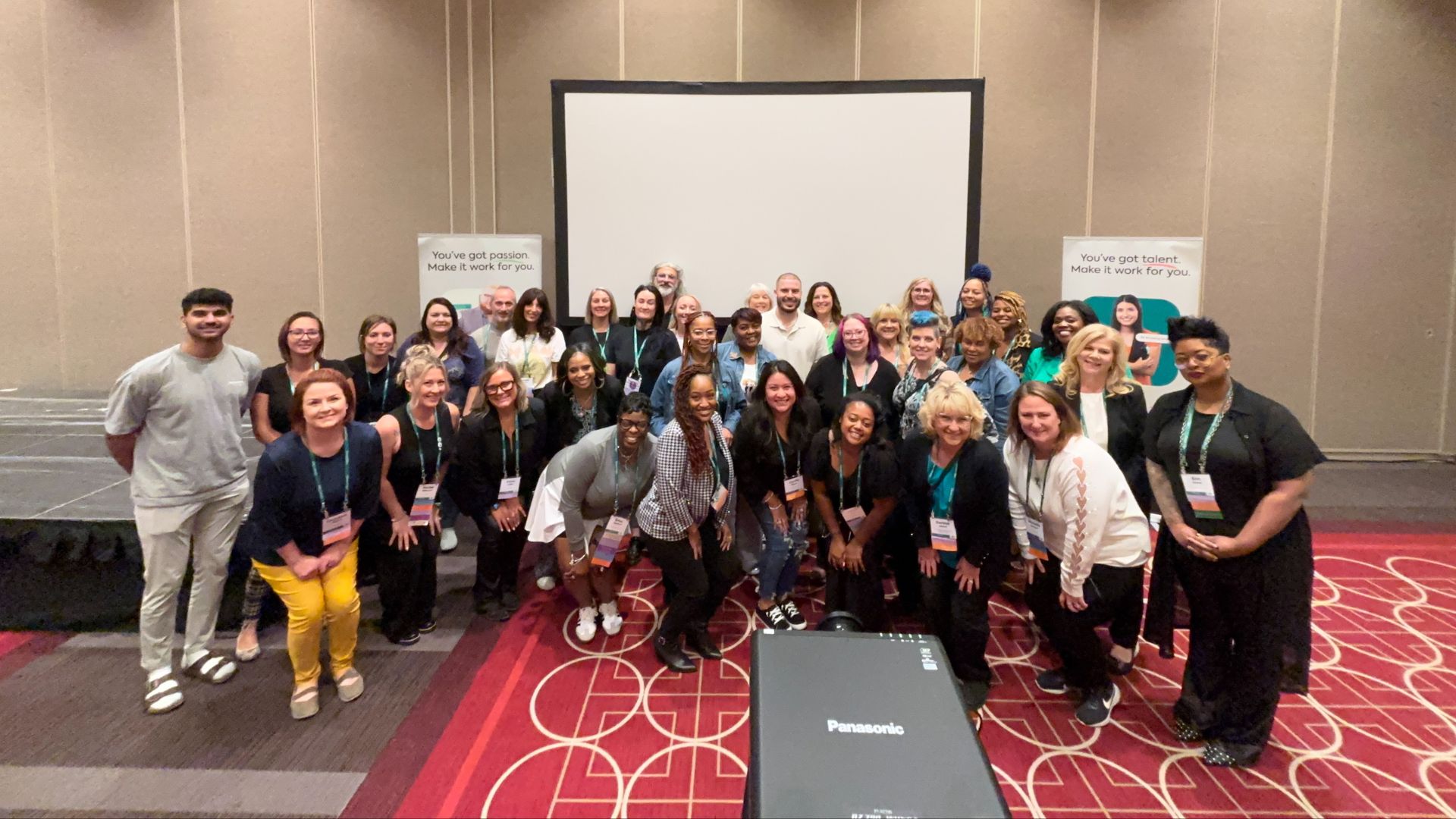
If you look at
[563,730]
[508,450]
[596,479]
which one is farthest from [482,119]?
[563,730]

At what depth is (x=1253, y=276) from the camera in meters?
6.09

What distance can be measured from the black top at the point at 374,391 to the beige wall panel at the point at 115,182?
3659 millimetres

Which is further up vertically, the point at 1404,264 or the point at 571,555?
the point at 1404,264

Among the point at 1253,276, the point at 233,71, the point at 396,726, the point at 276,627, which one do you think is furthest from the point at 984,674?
the point at 233,71

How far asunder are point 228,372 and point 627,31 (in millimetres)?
4577

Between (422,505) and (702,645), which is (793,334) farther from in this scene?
(422,505)

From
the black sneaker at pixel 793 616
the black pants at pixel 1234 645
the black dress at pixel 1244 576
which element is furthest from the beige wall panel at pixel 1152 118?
the black sneaker at pixel 793 616

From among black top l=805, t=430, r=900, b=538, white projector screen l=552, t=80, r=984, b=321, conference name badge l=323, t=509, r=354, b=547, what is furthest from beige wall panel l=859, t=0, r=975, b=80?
conference name badge l=323, t=509, r=354, b=547

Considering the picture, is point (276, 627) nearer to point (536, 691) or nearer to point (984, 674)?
point (536, 691)

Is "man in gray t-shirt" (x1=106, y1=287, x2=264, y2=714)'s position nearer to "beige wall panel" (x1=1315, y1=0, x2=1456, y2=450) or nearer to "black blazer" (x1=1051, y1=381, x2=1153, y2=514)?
"black blazer" (x1=1051, y1=381, x2=1153, y2=514)

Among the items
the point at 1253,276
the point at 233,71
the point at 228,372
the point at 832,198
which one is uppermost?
the point at 233,71

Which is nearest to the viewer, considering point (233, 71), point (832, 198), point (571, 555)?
point (571, 555)

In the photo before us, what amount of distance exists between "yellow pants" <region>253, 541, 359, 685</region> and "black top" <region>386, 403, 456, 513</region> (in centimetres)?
37

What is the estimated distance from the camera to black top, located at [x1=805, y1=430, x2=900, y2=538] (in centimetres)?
282
